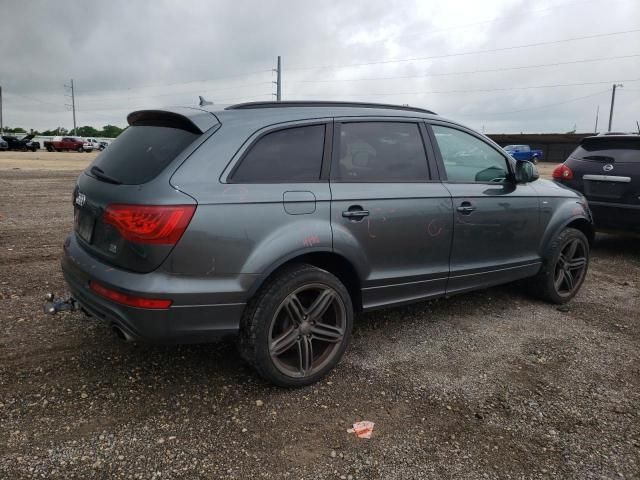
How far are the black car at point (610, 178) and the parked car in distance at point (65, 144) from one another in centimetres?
4534

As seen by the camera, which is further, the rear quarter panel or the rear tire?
the rear tire

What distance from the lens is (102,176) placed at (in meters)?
3.08

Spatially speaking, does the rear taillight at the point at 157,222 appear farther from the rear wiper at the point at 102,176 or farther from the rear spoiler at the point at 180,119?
the rear spoiler at the point at 180,119

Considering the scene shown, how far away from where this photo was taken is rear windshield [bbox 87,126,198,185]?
2.83m

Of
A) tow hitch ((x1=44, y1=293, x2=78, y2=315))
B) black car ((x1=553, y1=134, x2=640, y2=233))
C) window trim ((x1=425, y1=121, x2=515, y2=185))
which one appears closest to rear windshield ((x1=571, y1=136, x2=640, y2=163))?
black car ((x1=553, y1=134, x2=640, y2=233))

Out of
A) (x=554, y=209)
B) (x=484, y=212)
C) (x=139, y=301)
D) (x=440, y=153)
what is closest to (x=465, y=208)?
(x=484, y=212)

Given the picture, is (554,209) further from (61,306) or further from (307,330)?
(61,306)

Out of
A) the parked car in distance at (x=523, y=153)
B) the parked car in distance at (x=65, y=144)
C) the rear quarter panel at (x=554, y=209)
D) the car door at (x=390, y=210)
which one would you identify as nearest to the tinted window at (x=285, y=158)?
the car door at (x=390, y=210)

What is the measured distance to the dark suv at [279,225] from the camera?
8.77 feet

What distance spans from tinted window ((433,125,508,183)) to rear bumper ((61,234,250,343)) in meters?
2.05

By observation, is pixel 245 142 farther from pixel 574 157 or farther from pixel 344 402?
pixel 574 157

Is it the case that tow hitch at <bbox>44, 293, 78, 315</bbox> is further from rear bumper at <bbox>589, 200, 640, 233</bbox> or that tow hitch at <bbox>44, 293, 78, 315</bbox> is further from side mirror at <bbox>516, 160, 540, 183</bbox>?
rear bumper at <bbox>589, 200, 640, 233</bbox>

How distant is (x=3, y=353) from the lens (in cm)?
339

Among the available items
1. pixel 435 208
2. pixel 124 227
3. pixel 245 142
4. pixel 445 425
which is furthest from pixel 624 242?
pixel 124 227
